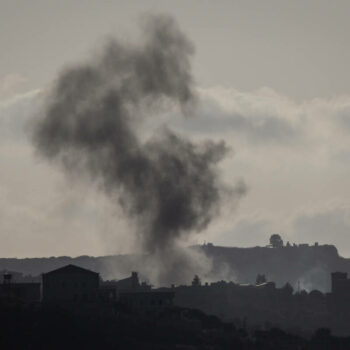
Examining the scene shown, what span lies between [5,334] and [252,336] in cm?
3761

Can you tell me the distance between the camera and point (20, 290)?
18012 centimetres

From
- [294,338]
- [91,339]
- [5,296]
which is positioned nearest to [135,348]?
[91,339]

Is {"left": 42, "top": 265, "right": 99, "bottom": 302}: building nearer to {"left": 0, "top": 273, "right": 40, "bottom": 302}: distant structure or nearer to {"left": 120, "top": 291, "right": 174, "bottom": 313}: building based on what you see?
{"left": 0, "top": 273, "right": 40, "bottom": 302}: distant structure

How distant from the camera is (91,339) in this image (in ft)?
502

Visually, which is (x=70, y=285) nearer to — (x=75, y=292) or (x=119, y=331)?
(x=75, y=292)

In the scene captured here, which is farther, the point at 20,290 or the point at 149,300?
the point at 149,300

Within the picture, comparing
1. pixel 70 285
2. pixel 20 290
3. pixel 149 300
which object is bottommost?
pixel 149 300

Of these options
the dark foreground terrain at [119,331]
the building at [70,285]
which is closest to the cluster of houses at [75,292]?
the building at [70,285]

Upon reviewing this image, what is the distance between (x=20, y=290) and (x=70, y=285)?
691cm

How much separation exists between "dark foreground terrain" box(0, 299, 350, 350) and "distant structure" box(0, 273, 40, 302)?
7978 millimetres

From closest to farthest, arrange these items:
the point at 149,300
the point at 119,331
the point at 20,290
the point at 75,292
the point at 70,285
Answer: the point at 119,331
the point at 75,292
the point at 70,285
the point at 20,290
the point at 149,300

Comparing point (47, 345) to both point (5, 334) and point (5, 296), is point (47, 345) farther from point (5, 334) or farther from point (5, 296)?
point (5, 296)

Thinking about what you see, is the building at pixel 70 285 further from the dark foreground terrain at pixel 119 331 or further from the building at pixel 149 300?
the dark foreground terrain at pixel 119 331

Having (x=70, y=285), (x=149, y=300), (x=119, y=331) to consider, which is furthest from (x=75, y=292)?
(x=119, y=331)
